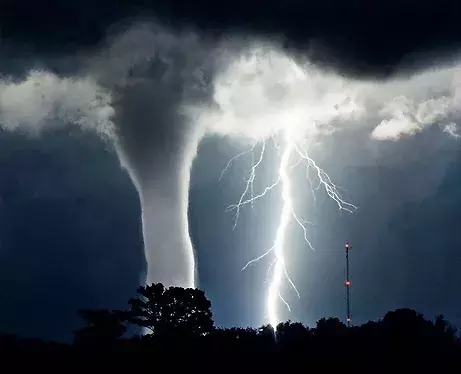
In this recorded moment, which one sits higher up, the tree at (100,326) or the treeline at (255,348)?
the tree at (100,326)

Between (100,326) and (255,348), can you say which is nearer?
(255,348)

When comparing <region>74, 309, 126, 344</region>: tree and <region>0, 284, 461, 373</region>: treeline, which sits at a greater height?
<region>74, 309, 126, 344</region>: tree

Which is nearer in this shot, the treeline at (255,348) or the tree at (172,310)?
the treeline at (255,348)

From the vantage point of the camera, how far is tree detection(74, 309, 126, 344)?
69.6 m

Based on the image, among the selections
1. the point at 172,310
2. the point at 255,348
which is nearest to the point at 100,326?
the point at 172,310

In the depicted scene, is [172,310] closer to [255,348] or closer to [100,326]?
[100,326]

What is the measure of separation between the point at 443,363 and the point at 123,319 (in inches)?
1354

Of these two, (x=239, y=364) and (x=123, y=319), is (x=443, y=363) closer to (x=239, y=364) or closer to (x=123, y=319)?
(x=239, y=364)

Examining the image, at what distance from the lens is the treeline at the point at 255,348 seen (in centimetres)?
4759

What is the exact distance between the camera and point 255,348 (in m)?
54.1

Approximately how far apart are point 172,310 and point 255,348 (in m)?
22.0

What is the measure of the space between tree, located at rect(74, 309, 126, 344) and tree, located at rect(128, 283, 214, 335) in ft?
8.04

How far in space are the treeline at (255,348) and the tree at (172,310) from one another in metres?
0.26

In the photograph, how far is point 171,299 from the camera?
75562mm
